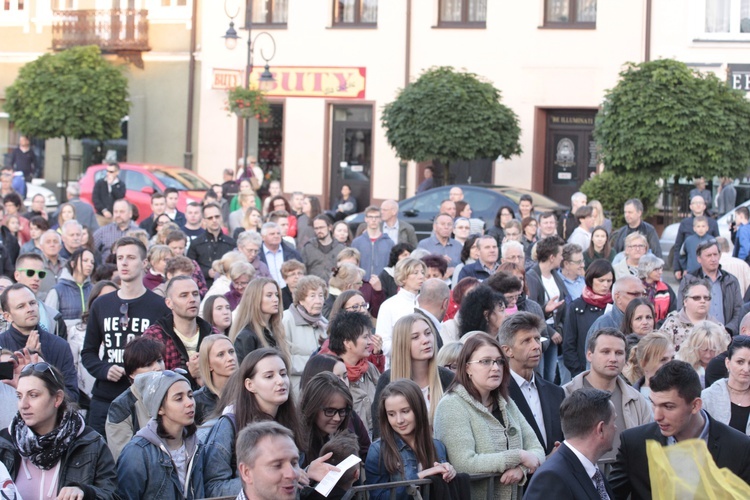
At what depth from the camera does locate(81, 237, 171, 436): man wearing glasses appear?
8.73 m

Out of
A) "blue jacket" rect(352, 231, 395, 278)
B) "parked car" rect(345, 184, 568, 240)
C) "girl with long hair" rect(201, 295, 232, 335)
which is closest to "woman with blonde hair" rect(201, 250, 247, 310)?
"girl with long hair" rect(201, 295, 232, 335)

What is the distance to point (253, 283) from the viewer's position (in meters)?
9.31

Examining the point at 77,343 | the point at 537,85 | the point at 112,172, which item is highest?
Answer: the point at 537,85

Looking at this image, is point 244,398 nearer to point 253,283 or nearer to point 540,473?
point 540,473

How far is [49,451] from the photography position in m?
6.09

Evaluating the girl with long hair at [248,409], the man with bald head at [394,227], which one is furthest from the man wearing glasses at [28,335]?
the man with bald head at [394,227]

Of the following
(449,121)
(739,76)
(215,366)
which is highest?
(739,76)

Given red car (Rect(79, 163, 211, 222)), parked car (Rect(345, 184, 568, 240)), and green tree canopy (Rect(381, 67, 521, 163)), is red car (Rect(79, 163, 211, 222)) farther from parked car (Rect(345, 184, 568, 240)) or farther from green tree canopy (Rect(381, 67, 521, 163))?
parked car (Rect(345, 184, 568, 240))

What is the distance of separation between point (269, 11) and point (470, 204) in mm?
12314

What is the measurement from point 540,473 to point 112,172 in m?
16.2

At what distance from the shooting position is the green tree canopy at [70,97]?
30.9 metres

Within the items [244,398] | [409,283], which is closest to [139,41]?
[409,283]

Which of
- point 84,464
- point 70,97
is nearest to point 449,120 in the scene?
point 70,97

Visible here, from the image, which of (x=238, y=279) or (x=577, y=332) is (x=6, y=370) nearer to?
(x=238, y=279)
